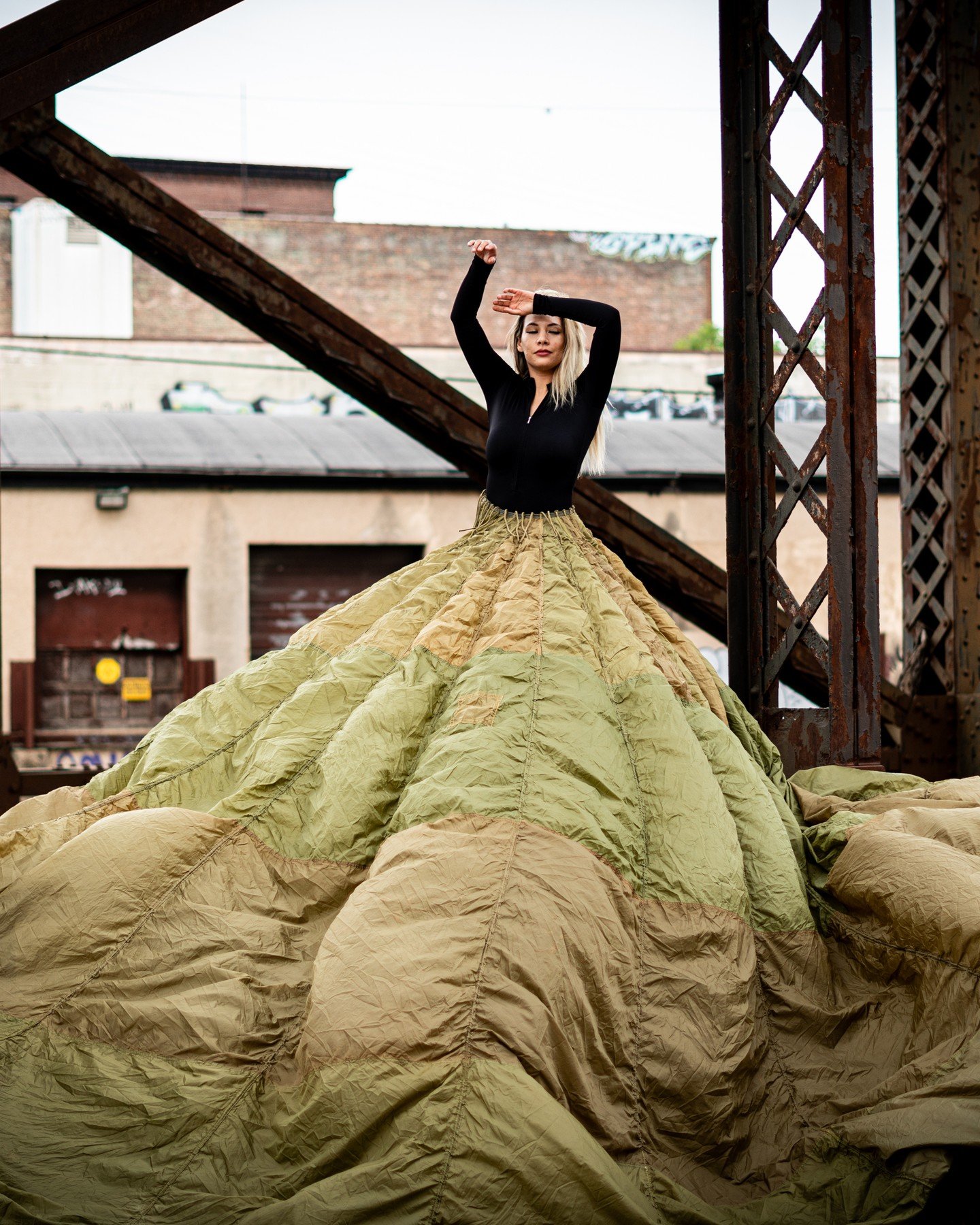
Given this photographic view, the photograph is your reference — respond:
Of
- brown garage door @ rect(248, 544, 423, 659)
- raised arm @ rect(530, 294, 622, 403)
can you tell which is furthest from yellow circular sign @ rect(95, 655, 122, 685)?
raised arm @ rect(530, 294, 622, 403)

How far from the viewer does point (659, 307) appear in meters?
32.6

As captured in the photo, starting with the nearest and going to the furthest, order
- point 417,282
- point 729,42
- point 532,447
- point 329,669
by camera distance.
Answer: point 329,669, point 532,447, point 729,42, point 417,282

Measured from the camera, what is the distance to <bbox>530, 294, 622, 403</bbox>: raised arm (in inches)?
174

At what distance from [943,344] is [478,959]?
14.9ft

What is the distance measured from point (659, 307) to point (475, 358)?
2897 cm

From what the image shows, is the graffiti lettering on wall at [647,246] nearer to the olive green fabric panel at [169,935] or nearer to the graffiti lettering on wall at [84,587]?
the graffiti lettering on wall at [84,587]

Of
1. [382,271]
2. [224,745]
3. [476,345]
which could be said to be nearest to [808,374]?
[476,345]

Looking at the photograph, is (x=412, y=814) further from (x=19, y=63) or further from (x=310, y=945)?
(x=19, y=63)

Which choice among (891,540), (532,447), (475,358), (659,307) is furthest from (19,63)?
(659,307)

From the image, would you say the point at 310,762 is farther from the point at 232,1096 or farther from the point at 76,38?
the point at 76,38

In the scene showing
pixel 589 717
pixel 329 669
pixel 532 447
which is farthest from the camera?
pixel 532 447

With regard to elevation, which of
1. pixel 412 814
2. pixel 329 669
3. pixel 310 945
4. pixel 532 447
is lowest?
pixel 310 945

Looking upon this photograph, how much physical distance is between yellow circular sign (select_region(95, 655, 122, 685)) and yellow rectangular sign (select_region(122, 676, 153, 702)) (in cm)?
14

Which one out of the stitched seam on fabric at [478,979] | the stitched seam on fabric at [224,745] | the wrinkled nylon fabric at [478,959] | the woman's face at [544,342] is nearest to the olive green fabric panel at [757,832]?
the wrinkled nylon fabric at [478,959]
